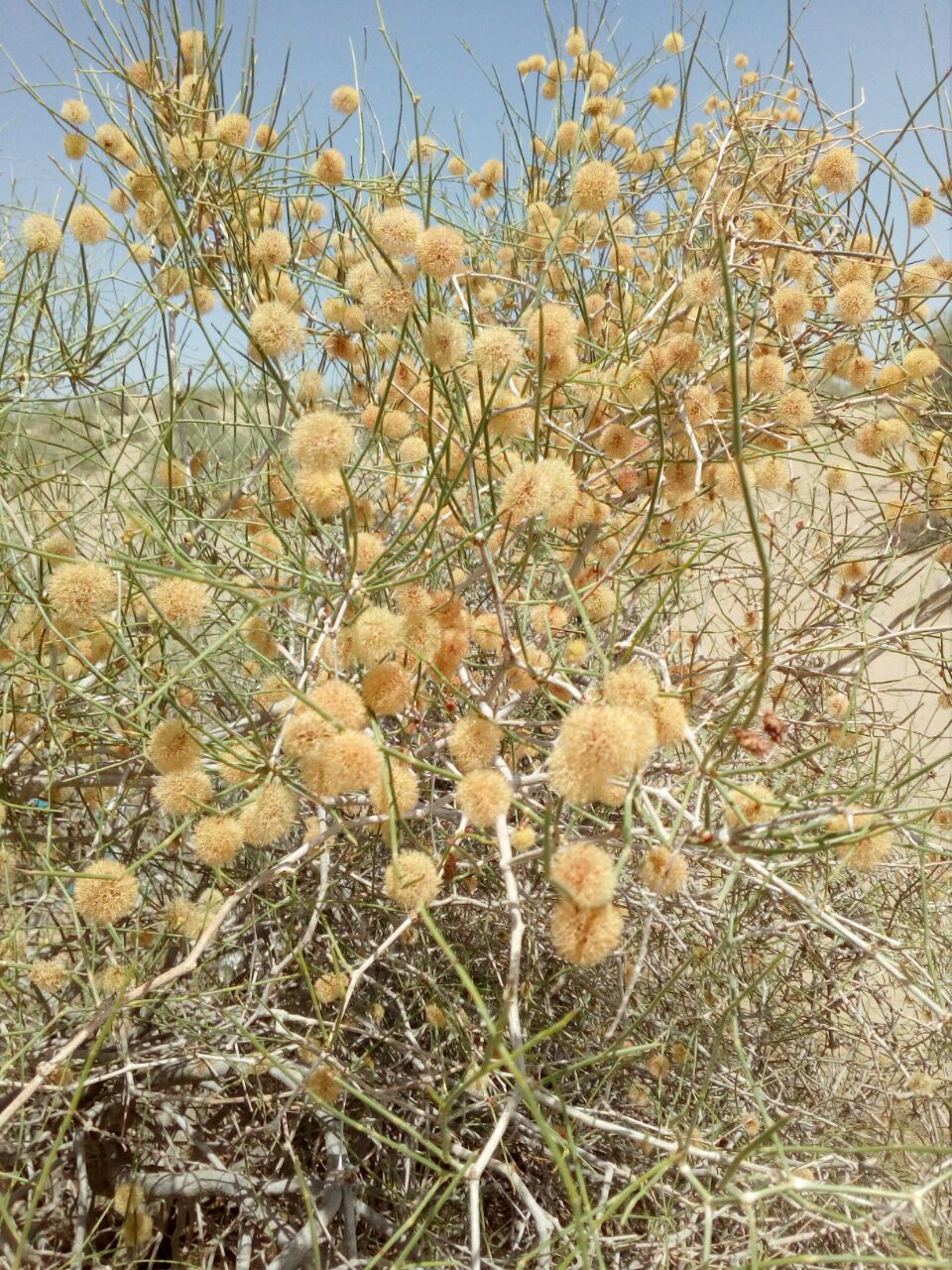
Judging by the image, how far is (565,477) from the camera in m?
0.69

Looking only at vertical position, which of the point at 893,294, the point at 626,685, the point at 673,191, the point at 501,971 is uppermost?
the point at 673,191

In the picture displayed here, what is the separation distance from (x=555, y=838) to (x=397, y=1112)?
0.62 metres

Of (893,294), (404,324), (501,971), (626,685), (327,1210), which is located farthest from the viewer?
(501,971)

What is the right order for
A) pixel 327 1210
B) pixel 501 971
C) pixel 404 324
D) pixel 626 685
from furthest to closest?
pixel 501 971, pixel 327 1210, pixel 404 324, pixel 626 685

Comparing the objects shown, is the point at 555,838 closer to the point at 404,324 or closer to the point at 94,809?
the point at 404,324

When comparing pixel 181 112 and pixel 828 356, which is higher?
pixel 181 112

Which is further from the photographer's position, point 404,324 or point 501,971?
point 501,971

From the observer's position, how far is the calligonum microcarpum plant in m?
0.65

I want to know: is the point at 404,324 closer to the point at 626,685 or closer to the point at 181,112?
the point at 626,685

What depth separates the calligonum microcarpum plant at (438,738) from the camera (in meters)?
0.65

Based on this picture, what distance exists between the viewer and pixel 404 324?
0.71m

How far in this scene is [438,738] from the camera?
0.82 metres

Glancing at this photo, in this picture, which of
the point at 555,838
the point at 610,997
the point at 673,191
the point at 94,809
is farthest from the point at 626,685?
the point at 673,191

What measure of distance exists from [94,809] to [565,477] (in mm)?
930
